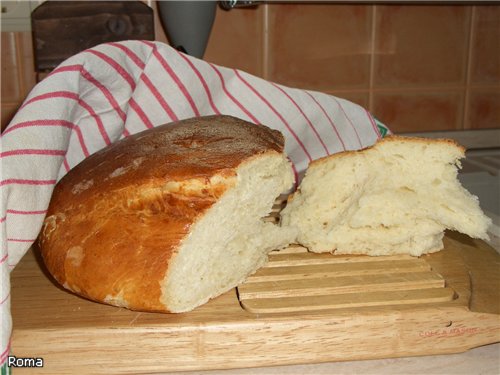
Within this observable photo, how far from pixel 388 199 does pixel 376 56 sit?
3.56 ft

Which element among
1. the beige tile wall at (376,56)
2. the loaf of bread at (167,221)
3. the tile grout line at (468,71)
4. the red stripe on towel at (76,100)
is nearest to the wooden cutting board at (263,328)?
the loaf of bread at (167,221)

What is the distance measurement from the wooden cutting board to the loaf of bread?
42 millimetres

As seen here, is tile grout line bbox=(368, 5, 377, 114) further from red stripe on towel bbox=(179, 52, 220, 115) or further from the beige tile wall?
red stripe on towel bbox=(179, 52, 220, 115)

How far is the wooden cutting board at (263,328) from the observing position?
874 millimetres

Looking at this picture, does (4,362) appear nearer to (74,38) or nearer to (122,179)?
(122,179)

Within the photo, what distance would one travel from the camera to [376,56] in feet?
6.88

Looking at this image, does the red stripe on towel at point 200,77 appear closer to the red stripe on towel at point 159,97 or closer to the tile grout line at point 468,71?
the red stripe on towel at point 159,97

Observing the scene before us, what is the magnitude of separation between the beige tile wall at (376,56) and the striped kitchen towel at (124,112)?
49 cm

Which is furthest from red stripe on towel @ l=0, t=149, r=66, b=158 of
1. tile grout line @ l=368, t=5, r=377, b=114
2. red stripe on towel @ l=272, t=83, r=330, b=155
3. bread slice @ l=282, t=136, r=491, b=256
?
tile grout line @ l=368, t=5, r=377, b=114

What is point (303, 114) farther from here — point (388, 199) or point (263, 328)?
point (263, 328)

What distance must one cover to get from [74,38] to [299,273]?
107 centimetres

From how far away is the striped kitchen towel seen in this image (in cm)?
103

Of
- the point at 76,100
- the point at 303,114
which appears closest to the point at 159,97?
the point at 76,100

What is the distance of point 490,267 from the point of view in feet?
3.66
